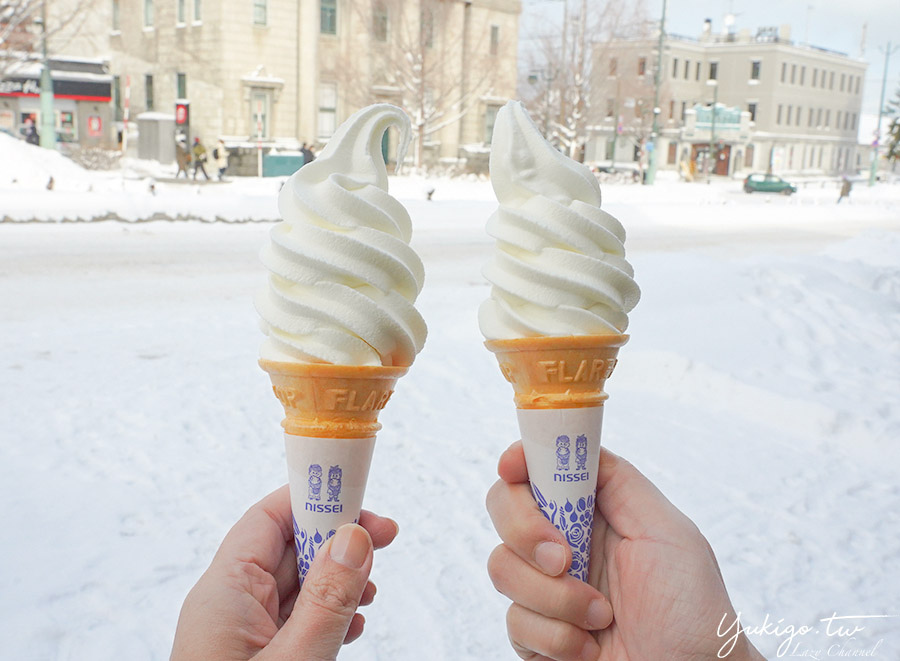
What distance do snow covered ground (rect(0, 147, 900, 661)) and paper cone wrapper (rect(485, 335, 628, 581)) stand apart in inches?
70.2

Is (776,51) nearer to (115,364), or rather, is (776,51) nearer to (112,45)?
(112,45)

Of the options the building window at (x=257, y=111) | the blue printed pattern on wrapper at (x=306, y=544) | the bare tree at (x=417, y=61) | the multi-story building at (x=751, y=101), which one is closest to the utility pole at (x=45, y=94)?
the building window at (x=257, y=111)

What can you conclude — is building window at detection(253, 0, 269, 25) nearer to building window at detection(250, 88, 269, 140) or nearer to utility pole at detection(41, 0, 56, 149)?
building window at detection(250, 88, 269, 140)

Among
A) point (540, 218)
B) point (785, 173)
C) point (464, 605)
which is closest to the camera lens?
point (540, 218)

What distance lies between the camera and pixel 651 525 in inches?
92.5

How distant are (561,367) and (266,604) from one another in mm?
970

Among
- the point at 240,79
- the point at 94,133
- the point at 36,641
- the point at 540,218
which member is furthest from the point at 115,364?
the point at 94,133

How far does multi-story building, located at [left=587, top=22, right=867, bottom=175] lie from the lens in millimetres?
66688

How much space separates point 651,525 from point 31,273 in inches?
449

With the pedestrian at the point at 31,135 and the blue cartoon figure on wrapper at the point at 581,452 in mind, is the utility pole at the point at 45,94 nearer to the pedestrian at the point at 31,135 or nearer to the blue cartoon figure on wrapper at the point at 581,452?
the pedestrian at the point at 31,135

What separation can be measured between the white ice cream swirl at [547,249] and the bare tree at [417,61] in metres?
34.4

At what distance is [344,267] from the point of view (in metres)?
2.10

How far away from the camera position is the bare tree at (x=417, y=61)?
36625mm

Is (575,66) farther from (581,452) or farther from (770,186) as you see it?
(581,452)
